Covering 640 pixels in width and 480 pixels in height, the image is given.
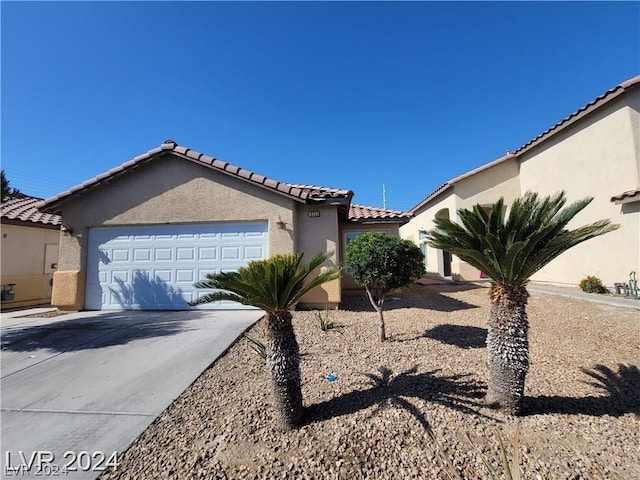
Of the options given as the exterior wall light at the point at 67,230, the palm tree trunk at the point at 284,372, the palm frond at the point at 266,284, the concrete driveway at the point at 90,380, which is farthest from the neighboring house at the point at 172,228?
the palm tree trunk at the point at 284,372

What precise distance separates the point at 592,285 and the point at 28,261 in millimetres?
23911

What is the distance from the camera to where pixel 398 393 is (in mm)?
4090

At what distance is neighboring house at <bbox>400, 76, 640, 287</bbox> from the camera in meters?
10.6

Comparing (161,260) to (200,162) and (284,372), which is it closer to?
(200,162)

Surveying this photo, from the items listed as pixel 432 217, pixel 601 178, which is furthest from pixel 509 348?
pixel 432 217

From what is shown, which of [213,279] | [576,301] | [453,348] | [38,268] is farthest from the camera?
[38,268]

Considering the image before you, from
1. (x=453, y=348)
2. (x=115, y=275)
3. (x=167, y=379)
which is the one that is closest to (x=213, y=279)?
(x=167, y=379)

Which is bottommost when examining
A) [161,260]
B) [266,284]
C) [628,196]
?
[266,284]

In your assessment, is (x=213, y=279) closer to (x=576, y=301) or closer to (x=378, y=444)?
(x=378, y=444)

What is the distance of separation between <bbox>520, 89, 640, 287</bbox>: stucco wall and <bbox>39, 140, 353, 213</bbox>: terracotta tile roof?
1063 centimetres

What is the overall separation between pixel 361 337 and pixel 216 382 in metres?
3.37

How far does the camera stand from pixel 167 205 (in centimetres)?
983

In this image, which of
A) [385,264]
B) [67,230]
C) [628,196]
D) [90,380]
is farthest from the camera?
[628,196]

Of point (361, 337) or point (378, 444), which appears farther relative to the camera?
point (361, 337)
